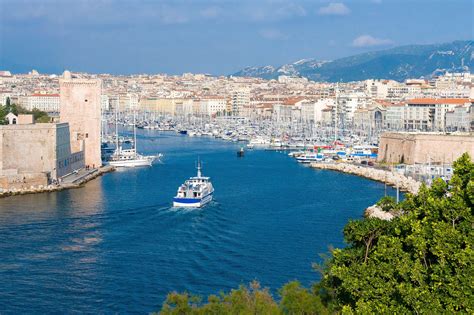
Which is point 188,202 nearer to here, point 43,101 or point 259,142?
point 259,142

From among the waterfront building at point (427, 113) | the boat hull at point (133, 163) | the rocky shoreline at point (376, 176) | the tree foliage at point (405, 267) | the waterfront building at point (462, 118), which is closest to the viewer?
the tree foliage at point (405, 267)

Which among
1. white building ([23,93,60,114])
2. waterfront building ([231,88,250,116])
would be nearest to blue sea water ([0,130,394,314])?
white building ([23,93,60,114])

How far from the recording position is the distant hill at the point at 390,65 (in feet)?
368

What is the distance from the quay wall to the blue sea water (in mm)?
3075

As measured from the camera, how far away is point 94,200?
52.0 feet

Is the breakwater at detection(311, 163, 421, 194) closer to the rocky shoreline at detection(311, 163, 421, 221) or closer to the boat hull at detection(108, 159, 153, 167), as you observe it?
the rocky shoreline at detection(311, 163, 421, 221)

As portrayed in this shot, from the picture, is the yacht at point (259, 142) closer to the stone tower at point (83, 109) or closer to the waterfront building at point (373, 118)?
the waterfront building at point (373, 118)

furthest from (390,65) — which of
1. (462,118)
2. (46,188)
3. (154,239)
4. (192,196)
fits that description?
(154,239)

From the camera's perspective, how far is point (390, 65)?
121812 mm

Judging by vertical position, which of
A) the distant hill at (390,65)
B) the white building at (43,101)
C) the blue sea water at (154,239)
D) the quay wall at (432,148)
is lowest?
the blue sea water at (154,239)

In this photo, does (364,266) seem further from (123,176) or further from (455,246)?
(123,176)

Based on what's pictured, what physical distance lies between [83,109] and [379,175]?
7354 millimetres

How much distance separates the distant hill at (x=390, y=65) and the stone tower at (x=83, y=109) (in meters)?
83.1

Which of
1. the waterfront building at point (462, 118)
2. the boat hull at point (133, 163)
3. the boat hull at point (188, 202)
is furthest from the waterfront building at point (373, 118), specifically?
the boat hull at point (188, 202)
